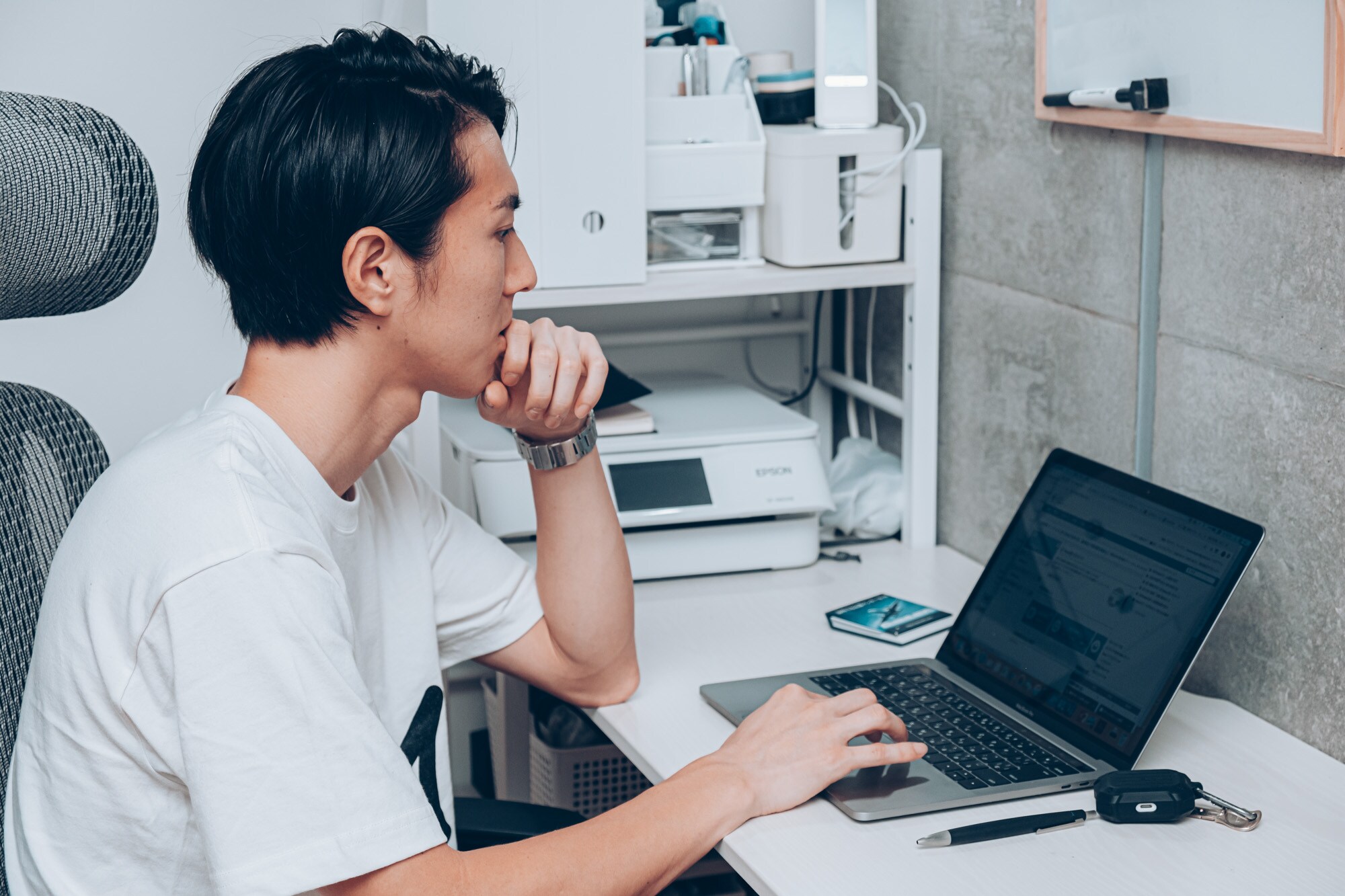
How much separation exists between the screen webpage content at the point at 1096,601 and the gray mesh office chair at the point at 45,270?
33.6 inches

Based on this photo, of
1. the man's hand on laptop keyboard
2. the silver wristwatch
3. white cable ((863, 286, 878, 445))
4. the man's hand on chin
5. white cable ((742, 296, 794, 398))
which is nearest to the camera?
the man's hand on laptop keyboard

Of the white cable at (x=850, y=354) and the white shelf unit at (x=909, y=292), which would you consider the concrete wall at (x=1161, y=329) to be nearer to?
the white shelf unit at (x=909, y=292)

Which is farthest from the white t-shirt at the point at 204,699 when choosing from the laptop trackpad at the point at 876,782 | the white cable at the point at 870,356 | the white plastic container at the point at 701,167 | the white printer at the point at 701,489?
the white cable at the point at 870,356

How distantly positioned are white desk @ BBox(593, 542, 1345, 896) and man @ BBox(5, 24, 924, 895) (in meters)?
0.07

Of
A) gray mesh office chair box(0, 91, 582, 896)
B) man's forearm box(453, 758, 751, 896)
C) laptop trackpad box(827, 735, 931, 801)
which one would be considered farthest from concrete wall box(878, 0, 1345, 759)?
gray mesh office chair box(0, 91, 582, 896)

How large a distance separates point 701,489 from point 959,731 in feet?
1.79

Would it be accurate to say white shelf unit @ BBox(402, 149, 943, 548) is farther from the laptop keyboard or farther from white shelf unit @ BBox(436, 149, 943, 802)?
the laptop keyboard

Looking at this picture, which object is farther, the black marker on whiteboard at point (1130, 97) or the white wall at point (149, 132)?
the white wall at point (149, 132)

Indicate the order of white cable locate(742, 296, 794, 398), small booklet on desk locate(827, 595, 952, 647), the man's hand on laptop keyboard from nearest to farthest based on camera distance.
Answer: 1. the man's hand on laptop keyboard
2. small booklet on desk locate(827, 595, 952, 647)
3. white cable locate(742, 296, 794, 398)

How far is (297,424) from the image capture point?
1.04 m

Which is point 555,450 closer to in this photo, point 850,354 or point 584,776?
point 584,776

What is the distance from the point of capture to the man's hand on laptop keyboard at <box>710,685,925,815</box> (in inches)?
41.9

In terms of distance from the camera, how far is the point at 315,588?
92cm

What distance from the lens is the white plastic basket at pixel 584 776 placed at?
1.81 metres
